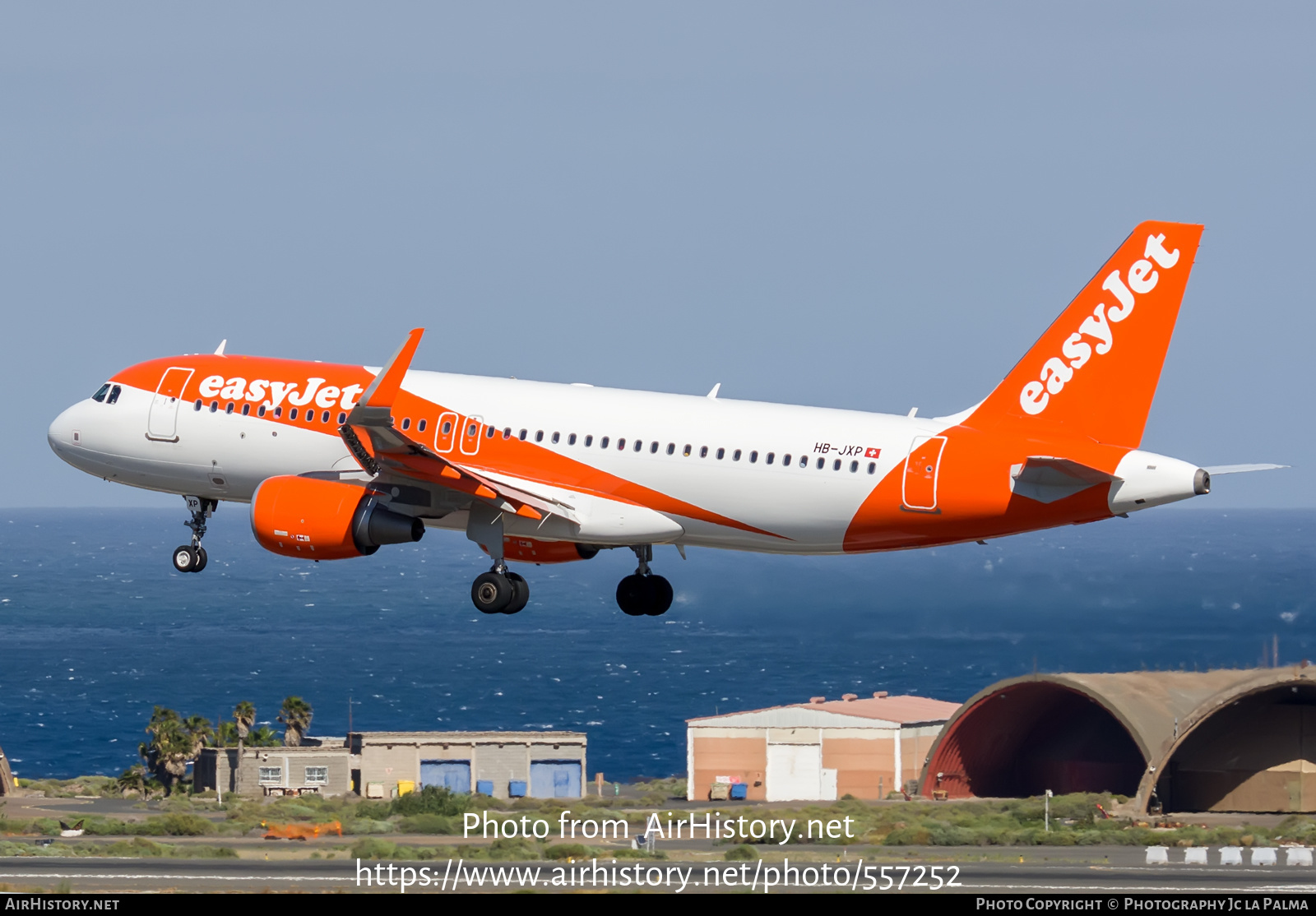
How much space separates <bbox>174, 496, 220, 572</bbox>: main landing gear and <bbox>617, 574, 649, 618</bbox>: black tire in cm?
1108

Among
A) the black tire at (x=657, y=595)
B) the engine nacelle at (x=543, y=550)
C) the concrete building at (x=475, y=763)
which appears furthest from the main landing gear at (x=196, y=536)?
the concrete building at (x=475, y=763)

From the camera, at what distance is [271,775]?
369 feet

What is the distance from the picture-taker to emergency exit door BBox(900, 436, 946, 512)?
45312mm

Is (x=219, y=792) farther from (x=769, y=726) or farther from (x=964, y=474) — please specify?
(x=964, y=474)

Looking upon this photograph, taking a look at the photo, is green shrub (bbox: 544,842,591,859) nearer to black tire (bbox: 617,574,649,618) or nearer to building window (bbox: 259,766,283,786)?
black tire (bbox: 617,574,649,618)

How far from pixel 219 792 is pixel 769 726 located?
3088 cm

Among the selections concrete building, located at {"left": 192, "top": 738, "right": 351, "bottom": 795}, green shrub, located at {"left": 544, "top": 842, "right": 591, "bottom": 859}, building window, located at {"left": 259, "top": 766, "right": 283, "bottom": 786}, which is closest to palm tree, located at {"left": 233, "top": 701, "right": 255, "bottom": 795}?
concrete building, located at {"left": 192, "top": 738, "right": 351, "bottom": 795}

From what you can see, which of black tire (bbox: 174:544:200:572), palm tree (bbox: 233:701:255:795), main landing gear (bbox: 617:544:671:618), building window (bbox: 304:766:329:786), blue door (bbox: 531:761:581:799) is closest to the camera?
main landing gear (bbox: 617:544:671:618)

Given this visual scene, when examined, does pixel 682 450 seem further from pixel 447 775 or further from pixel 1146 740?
pixel 447 775

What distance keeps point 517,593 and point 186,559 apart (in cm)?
1001
